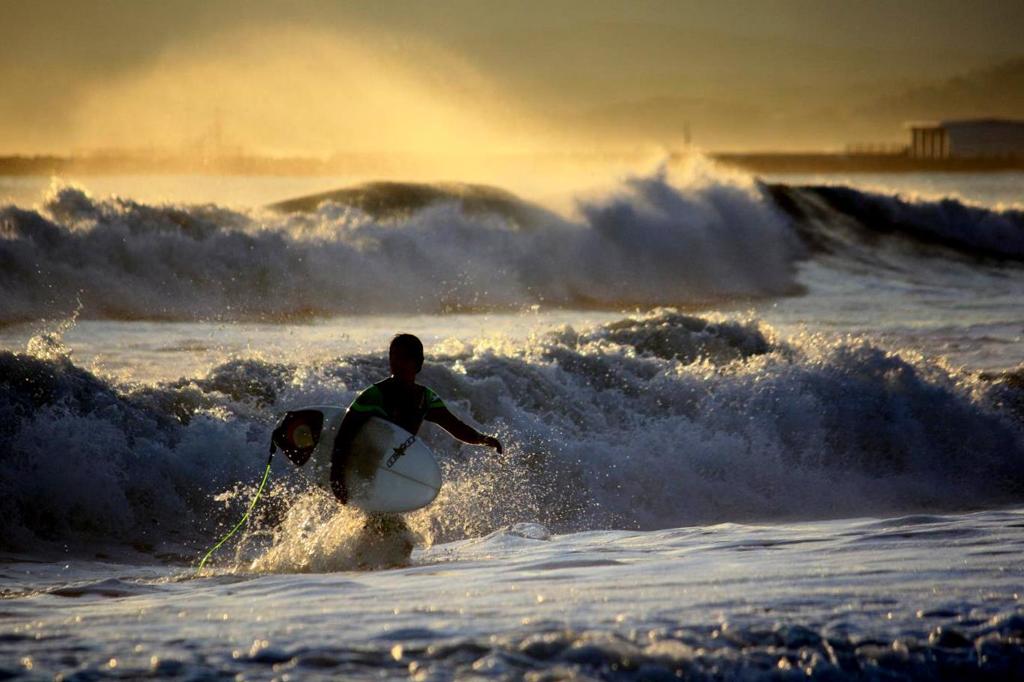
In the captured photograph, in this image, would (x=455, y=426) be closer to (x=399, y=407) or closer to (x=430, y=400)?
(x=430, y=400)

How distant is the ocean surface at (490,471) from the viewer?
607cm

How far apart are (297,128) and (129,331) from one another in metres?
63.5

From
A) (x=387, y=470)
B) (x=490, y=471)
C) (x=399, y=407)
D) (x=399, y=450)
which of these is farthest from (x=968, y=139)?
(x=387, y=470)

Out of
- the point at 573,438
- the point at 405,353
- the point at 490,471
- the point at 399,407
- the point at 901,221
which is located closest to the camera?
the point at 405,353

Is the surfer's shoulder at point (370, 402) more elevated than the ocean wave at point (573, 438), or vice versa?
the surfer's shoulder at point (370, 402)

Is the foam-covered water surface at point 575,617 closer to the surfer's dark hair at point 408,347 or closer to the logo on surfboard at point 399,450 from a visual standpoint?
the logo on surfboard at point 399,450

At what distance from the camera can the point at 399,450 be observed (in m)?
8.22

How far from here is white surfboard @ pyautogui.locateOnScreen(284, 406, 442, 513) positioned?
8156mm

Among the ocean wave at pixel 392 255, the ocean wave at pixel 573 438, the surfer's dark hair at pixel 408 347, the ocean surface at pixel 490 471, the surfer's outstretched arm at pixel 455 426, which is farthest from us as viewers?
the ocean wave at pixel 392 255

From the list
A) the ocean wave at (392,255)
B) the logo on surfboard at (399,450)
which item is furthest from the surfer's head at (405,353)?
the ocean wave at (392,255)

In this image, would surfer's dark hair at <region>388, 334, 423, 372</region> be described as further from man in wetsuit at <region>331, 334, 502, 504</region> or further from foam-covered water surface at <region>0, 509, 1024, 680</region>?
foam-covered water surface at <region>0, 509, 1024, 680</region>

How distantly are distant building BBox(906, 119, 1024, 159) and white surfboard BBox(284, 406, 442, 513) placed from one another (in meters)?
161

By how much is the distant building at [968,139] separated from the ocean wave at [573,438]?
6054 inches

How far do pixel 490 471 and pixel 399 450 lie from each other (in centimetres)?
352
